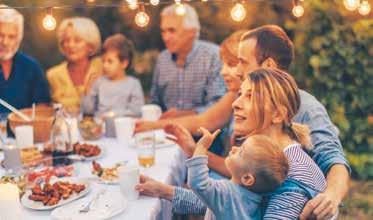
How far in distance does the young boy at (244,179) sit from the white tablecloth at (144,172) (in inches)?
13.3

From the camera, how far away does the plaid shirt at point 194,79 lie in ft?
12.7

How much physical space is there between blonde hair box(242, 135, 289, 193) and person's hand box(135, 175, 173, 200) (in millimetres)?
528

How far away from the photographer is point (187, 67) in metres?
3.95

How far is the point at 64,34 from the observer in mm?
3865

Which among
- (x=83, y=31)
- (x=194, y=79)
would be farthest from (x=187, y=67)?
(x=83, y=31)

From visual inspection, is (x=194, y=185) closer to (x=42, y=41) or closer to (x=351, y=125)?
(x=351, y=125)

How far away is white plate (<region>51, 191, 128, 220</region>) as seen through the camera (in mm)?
1997

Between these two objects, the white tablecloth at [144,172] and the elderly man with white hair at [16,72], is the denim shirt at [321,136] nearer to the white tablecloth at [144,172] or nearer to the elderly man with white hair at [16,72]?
the white tablecloth at [144,172]

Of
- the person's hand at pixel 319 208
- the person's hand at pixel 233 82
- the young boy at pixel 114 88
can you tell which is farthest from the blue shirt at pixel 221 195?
the young boy at pixel 114 88

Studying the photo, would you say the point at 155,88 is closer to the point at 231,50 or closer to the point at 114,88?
the point at 114,88

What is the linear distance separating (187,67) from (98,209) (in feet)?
6.67

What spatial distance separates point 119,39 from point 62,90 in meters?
0.52

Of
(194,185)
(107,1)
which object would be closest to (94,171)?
(194,185)

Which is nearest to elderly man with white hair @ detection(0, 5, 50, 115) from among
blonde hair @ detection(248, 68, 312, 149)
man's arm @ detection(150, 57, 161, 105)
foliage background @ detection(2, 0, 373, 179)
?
man's arm @ detection(150, 57, 161, 105)
